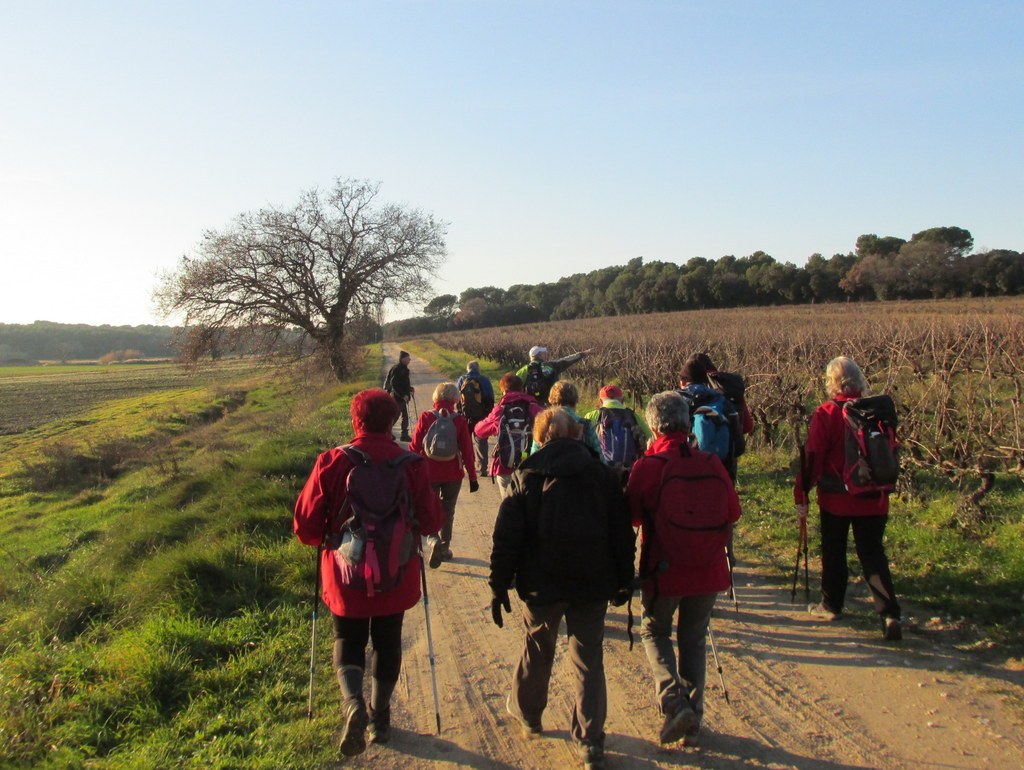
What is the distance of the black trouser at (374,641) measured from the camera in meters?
3.79

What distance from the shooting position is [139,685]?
4.50m

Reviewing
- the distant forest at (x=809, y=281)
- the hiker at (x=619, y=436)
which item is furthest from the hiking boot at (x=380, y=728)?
the distant forest at (x=809, y=281)

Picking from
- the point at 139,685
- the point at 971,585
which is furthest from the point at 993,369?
the point at 139,685

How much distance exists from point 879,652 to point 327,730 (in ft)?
11.4

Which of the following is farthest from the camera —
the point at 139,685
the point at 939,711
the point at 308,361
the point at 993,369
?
the point at 308,361

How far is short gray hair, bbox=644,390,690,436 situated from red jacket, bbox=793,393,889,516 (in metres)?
1.54

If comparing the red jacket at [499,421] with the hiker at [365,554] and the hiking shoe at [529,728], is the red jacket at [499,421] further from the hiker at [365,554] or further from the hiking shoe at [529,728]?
the hiking shoe at [529,728]

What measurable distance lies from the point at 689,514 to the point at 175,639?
3.72 m

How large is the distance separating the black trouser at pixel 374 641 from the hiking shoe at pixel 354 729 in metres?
0.20

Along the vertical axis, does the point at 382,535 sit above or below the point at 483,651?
above

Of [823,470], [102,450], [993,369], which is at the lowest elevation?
[102,450]

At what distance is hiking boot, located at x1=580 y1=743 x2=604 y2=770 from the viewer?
3.46 metres

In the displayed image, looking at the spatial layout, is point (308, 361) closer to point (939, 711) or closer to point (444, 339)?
point (444, 339)

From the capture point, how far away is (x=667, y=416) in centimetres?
386
